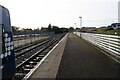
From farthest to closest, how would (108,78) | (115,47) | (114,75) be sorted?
(115,47)
(114,75)
(108,78)

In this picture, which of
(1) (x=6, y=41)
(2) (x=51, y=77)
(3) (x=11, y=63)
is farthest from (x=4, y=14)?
(2) (x=51, y=77)

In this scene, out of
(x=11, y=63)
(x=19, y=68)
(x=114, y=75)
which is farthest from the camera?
(x=19, y=68)

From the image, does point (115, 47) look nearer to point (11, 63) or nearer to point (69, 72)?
point (69, 72)

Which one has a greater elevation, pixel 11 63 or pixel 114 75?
pixel 11 63

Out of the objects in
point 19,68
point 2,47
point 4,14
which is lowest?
point 19,68

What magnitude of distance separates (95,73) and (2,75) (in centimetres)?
461

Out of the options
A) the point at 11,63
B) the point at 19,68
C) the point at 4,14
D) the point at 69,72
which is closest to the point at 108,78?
the point at 69,72

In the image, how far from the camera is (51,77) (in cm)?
1155

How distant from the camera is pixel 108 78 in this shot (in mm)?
11023

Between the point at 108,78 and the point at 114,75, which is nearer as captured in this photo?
the point at 108,78

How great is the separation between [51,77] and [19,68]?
3.85 m

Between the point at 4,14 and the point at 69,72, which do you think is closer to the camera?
the point at 4,14

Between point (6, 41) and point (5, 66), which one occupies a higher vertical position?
point (6, 41)

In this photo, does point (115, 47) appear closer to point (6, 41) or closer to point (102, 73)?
point (102, 73)
